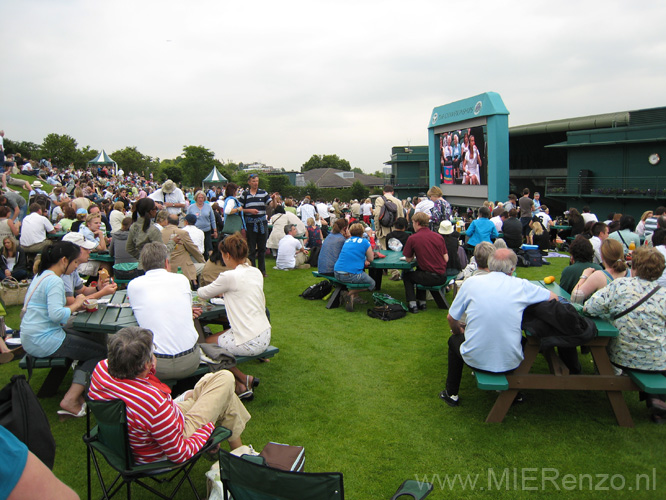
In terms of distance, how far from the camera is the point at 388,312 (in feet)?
22.4

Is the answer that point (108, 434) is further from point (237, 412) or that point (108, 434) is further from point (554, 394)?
point (554, 394)

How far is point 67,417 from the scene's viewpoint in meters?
4.03

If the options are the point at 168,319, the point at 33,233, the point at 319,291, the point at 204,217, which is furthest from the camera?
the point at 204,217

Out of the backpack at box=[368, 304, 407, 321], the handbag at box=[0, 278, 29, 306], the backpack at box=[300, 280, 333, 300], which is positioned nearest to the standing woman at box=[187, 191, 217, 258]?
the backpack at box=[300, 280, 333, 300]

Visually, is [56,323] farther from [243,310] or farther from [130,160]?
[130,160]

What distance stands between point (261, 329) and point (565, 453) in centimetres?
259

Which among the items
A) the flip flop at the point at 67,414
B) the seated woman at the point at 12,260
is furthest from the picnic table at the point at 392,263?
the seated woman at the point at 12,260

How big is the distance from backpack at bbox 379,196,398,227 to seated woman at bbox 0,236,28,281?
6651 mm

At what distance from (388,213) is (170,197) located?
15.5ft

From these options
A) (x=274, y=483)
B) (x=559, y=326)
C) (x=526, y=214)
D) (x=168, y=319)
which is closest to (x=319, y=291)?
(x=168, y=319)

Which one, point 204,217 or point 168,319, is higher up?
point 204,217

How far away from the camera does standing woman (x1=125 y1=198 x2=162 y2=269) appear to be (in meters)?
6.67

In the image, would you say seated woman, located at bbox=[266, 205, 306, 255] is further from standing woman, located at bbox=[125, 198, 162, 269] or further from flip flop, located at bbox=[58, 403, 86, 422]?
flip flop, located at bbox=[58, 403, 86, 422]

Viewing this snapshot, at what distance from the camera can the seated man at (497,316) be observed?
3697 millimetres
